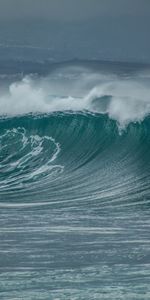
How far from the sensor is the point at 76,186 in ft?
85.6

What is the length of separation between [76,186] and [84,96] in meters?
10.0

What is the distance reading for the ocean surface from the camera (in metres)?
16.2

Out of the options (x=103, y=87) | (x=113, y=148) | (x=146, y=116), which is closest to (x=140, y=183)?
(x=113, y=148)

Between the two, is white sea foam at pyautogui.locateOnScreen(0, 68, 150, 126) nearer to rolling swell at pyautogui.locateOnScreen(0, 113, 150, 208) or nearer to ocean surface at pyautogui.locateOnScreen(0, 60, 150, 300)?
ocean surface at pyautogui.locateOnScreen(0, 60, 150, 300)

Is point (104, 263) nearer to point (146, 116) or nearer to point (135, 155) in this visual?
point (135, 155)

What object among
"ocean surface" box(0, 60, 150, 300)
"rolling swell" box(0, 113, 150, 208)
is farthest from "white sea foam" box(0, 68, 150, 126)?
"rolling swell" box(0, 113, 150, 208)

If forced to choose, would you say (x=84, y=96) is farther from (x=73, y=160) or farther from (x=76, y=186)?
(x=76, y=186)

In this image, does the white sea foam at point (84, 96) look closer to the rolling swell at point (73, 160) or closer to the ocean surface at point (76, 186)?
the ocean surface at point (76, 186)

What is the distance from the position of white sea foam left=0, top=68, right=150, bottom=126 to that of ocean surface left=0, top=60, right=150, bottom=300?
5cm

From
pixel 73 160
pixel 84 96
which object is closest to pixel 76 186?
pixel 73 160

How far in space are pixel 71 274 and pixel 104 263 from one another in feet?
2.90

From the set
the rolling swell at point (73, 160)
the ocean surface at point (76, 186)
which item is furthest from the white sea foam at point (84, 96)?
the rolling swell at point (73, 160)

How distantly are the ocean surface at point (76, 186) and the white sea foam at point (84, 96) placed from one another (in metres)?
0.05

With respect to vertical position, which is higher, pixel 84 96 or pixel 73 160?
pixel 84 96
